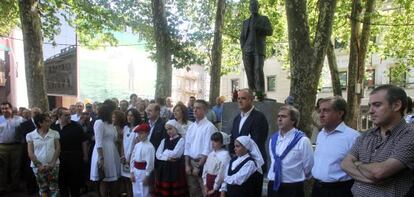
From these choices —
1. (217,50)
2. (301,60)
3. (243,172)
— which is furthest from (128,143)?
(217,50)

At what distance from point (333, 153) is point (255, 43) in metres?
4.34

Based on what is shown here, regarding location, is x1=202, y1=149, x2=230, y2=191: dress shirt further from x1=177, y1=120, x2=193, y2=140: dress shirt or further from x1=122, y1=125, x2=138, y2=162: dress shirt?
x1=122, y1=125, x2=138, y2=162: dress shirt

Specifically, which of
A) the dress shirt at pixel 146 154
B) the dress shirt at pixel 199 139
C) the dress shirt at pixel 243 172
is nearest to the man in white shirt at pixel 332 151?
the dress shirt at pixel 243 172

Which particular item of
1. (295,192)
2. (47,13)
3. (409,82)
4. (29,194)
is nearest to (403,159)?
(295,192)

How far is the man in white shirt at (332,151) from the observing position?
12.5 ft

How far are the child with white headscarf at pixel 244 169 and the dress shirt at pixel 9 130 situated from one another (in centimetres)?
587

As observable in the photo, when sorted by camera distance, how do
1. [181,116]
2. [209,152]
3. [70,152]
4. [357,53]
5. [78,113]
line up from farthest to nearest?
[357,53] < [78,113] < [70,152] < [181,116] < [209,152]

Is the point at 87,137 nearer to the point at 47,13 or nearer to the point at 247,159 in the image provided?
the point at 247,159

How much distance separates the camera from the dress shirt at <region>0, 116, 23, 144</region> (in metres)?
8.71

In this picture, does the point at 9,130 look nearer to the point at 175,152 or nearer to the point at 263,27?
the point at 175,152

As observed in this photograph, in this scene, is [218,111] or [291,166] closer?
[291,166]

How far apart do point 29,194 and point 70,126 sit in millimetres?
2459

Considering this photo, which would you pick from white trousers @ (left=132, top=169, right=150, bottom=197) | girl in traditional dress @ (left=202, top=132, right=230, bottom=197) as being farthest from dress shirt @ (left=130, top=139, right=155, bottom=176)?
girl in traditional dress @ (left=202, top=132, right=230, bottom=197)

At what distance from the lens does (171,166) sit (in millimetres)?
6355
